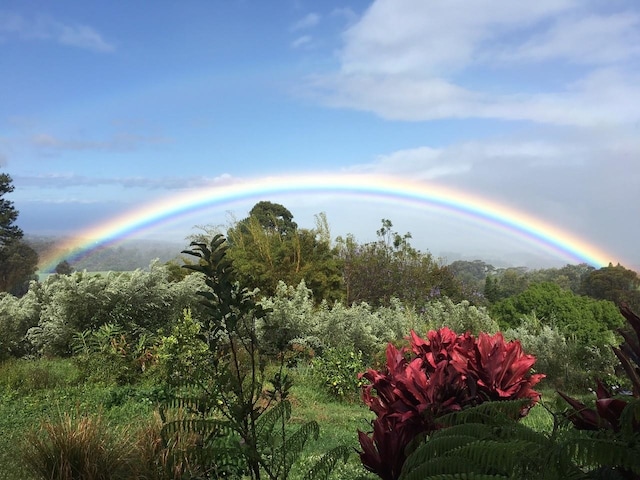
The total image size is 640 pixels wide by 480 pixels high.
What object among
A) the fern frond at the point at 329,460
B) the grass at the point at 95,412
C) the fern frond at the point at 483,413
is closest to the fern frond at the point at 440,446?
the fern frond at the point at 483,413

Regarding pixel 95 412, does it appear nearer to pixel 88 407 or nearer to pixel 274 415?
pixel 88 407

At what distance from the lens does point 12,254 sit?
28.0m

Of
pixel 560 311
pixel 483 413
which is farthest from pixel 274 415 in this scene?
pixel 560 311

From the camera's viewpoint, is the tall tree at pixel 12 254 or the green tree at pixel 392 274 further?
the tall tree at pixel 12 254

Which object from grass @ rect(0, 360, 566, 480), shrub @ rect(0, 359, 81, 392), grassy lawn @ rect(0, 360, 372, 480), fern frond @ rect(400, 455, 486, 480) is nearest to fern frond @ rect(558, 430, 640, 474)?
fern frond @ rect(400, 455, 486, 480)

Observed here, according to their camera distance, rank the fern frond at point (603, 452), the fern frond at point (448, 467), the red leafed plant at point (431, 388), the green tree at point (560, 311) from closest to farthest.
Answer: the fern frond at point (603, 452) < the fern frond at point (448, 467) < the red leafed plant at point (431, 388) < the green tree at point (560, 311)

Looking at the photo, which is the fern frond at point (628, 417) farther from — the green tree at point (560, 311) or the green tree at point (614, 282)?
the green tree at point (614, 282)

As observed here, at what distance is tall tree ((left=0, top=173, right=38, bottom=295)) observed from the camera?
27359 mm

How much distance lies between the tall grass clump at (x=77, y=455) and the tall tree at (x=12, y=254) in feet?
88.4

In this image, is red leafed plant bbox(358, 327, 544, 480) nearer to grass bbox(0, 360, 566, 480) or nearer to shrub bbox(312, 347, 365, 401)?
grass bbox(0, 360, 566, 480)

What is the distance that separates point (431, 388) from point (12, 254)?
31.0 metres

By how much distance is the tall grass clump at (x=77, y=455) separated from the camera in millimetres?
3262

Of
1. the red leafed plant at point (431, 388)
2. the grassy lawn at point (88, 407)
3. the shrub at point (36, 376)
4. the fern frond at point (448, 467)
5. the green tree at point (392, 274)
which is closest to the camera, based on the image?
the fern frond at point (448, 467)

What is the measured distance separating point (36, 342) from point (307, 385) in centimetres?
504
